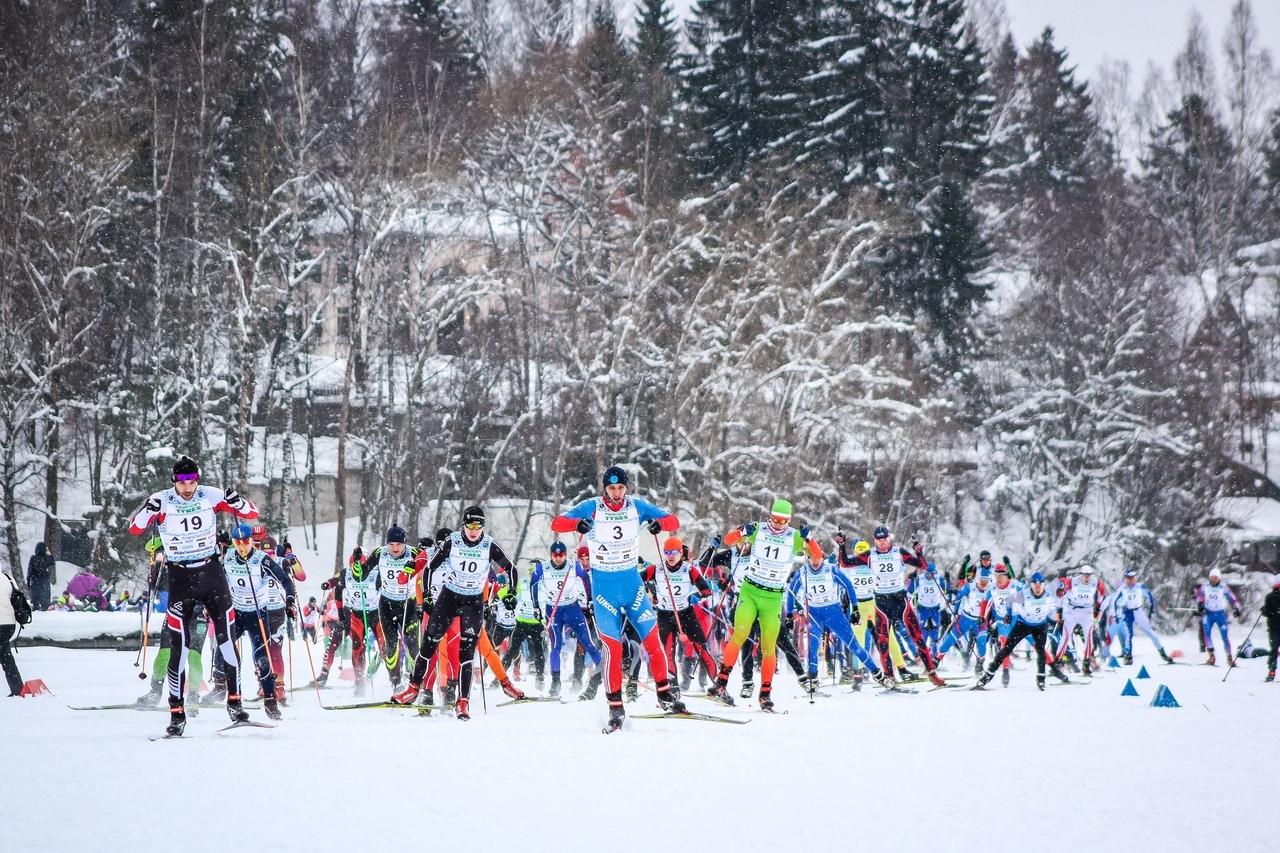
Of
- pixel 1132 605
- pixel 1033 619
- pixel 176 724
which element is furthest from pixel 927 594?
pixel 176 724

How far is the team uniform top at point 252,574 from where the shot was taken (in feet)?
43.0

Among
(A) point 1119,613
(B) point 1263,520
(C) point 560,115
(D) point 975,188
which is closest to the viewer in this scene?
(A) point 1119,613

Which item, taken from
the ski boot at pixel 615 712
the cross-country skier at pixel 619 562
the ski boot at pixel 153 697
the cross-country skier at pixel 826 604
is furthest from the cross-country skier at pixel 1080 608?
the ski boot at pixel 153 697

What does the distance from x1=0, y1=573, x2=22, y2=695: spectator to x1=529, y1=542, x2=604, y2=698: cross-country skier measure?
605 centimetres

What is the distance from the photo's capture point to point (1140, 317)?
134 ft

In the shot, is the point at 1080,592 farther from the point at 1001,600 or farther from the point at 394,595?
the point at 394,595

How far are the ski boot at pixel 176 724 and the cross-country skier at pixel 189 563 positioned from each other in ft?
1.07

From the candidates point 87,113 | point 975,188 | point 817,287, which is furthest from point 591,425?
point 975,188

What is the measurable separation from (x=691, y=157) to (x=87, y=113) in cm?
1736

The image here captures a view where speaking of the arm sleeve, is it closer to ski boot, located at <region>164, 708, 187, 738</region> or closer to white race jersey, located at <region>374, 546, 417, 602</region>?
ski boot, located at <region>164, 708, 187, 738</region>

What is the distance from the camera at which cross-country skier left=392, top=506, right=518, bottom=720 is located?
12375 millimetres

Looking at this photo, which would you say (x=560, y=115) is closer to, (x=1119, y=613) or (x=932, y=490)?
(x=932, y=490)

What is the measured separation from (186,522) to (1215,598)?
2032cm

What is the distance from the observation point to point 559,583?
1645 cm
